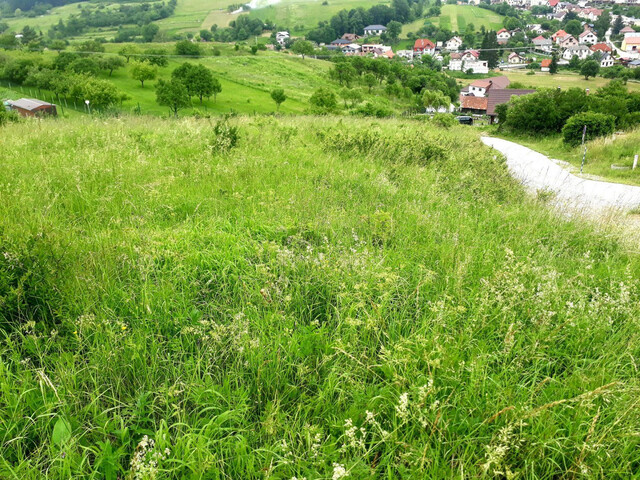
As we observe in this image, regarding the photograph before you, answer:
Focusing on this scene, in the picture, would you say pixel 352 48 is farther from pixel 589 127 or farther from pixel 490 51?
pixel 589 127

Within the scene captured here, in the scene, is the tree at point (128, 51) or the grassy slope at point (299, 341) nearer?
the grassy slope at point (299, 341)

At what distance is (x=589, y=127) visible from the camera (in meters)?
21.0

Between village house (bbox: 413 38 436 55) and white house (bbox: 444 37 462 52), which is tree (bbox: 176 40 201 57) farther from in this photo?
white house (bbox: 444 37 462 52)

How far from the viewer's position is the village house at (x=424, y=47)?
17288 centimetres

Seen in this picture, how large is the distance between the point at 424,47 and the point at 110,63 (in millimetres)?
149850

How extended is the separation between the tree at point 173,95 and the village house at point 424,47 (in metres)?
152

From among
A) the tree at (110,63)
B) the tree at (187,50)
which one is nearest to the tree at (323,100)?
the tree at (110,63)

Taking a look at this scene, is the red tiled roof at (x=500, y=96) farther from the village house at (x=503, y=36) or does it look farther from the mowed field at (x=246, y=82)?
the village house at (x=503, y=36)

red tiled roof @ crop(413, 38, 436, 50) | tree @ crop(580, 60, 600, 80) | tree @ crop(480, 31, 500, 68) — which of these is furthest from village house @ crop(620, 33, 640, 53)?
tree @ crop(580, 60, 600, 80)

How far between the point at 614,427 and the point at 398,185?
5.13m

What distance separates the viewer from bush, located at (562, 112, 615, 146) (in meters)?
20.9

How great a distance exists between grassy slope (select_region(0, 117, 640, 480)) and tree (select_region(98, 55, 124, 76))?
7219 cm

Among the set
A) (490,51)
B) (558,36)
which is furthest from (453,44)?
(558,36)

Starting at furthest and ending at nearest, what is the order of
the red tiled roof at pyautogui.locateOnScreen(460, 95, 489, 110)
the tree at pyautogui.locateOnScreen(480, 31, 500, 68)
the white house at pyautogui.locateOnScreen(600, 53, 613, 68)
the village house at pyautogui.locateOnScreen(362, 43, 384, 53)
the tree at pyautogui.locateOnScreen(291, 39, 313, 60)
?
the village house at pyautogui.locateOnScreen(362, 43, 384, 53), the tree at pyautogui.locateOnScreen(480, 31, 500, 68), the white house at pyautogui.locateOnScreen(600, 53, 613, 68), the tree at pyautogui.locateOnScreen(291, 39, 313, 60), the red tiled roof at pyautogui.locateOnScreen(460, 95, 489, 110)
